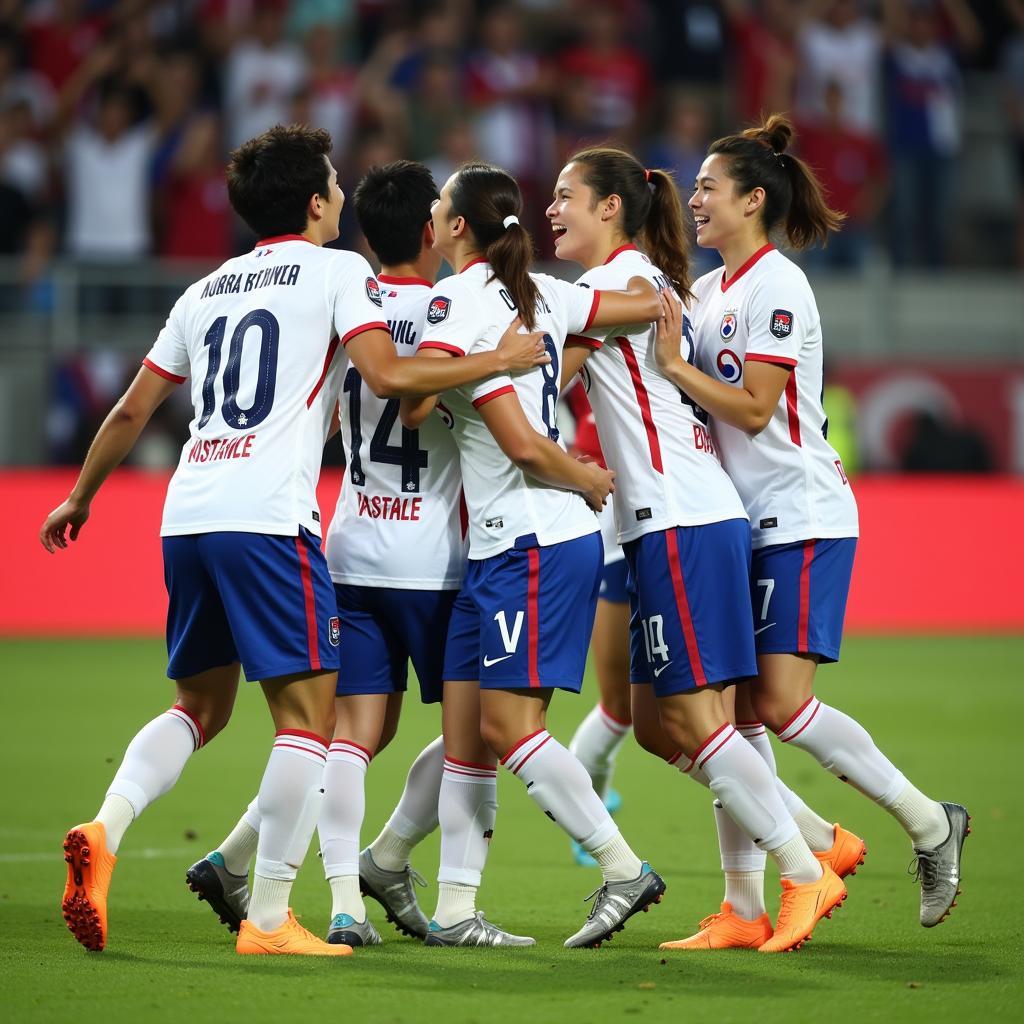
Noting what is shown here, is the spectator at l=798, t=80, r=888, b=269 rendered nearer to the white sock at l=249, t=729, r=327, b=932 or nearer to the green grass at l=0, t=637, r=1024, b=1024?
the green grass at l=0, t=637, r=1024, b=1024

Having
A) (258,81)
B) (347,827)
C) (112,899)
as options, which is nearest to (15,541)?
(258,81)

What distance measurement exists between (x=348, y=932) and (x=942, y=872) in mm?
1790

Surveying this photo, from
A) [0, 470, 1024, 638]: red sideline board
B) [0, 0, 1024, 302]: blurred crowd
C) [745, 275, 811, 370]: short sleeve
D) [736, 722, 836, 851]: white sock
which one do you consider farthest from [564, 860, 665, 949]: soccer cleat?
[0, 0, 1024, 302]: blurred crowd

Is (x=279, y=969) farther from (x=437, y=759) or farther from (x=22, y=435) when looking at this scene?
(x=22, y=435)

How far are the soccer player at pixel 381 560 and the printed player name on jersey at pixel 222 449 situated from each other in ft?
1.45

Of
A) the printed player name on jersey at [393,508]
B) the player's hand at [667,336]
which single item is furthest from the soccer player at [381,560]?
the player's hand at [667,336]

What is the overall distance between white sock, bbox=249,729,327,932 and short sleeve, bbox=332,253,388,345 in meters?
1.13

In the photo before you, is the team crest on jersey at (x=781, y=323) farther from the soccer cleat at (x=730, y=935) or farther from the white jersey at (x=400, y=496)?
the soccer cleat at (x=730, y=935)

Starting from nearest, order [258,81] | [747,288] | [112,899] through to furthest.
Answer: [747,288] → [112,899] → [258,81]

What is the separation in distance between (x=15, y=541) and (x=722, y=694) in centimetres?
913

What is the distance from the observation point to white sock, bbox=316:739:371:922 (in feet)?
15.7

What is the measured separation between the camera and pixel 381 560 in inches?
190

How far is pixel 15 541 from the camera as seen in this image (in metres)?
12.8

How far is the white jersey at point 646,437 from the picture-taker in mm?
4785
